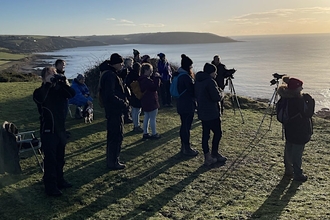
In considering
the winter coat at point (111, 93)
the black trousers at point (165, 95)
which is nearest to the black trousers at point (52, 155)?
the winter coat at point (111, 93)

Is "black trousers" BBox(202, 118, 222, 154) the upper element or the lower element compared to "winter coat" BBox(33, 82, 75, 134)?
lower

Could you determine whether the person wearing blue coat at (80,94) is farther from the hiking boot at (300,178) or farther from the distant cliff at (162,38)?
the distant cliff at (162,38)

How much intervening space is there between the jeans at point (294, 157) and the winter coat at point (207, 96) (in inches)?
55.3

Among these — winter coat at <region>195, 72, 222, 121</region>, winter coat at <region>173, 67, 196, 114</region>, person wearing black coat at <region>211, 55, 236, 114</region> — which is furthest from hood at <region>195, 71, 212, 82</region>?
person wearing black coat at <region>211, 55, 236, 114</region>

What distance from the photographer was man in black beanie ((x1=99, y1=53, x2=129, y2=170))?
5.61m

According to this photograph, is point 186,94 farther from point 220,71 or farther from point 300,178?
point 220,71

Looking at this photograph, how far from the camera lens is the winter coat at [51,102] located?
4629 mm

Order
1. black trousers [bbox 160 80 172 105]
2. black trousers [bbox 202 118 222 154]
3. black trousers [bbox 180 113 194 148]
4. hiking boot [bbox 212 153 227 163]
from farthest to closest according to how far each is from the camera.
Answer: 1. black trousers [bbox 160 80 172 105]
2. black trousers [bbox 180 113 194 148]
3. hiking boot [bbox 212 153 227 163]
4. black trousers [bbox 202 118 222 154]

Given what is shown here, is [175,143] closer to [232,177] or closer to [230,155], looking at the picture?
[230,155]

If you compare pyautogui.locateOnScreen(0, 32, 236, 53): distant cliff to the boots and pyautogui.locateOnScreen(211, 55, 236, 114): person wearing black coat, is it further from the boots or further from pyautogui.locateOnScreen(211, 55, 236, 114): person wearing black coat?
the boots

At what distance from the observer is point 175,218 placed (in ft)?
14.7

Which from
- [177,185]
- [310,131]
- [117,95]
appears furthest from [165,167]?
[310,131]

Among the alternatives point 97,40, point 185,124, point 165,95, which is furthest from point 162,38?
point 185,124

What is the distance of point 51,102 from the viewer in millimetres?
4676
